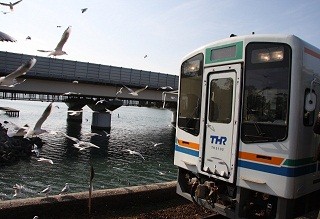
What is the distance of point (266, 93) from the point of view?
19.9 feet

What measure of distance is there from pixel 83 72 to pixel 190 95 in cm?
2794

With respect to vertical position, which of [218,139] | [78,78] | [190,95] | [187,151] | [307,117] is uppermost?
[78,78]

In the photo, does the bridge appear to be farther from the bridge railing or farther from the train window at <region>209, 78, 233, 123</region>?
the train window at <region>209, 78, 233, 123</region>

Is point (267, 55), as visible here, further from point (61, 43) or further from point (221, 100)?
point (61, 43)

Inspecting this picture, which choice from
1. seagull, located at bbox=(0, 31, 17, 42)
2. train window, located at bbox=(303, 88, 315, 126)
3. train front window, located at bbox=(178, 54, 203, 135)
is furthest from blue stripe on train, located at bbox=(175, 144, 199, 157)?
seagull, located at bbox=(0, 31, 17, 42)

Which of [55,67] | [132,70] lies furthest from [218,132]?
[132,70]

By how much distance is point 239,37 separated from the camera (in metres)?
6.60

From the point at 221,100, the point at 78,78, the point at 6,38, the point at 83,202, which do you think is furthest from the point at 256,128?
the point at 78,78

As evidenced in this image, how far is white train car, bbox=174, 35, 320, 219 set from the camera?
5.76 m

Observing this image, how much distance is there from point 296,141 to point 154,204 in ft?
12.6

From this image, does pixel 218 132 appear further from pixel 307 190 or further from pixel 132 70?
pixel 132 70

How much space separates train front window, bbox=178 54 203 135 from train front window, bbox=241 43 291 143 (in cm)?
129

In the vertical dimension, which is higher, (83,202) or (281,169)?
(281,169)

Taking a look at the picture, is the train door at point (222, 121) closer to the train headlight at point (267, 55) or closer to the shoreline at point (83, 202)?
the train headlight at point (267, 55)
